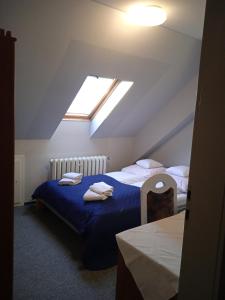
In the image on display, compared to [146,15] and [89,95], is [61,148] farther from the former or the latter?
[146,15]

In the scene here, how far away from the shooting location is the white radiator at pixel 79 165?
3711 mm

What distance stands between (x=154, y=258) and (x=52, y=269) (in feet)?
4.50

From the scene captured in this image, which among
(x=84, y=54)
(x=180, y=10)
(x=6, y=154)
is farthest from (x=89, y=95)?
(x=6, y=154)

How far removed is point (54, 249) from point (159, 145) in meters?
2.82

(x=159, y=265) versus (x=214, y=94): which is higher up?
(x=214, y=94)

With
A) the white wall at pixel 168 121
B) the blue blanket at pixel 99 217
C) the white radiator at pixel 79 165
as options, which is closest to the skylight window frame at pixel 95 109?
the white radiator at pixel 79 165

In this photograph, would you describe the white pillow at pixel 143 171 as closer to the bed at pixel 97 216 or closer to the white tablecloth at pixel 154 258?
the bed at pixel 97 216

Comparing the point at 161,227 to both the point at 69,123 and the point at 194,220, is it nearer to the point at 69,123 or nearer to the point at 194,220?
the point at 194,220

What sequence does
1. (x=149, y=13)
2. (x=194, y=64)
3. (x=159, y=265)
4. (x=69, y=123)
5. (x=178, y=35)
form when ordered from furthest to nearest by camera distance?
(x=69, y=123) → (x=194, y=64) → (x=178, y=35) → (x=149, y=13) → (x=159, y=265)

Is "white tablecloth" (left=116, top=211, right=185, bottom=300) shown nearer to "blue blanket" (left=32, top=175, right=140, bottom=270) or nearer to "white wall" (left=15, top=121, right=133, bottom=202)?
"blue blanket" (left=32, top=175, right=140, bottom=270)

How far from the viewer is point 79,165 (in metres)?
3.95

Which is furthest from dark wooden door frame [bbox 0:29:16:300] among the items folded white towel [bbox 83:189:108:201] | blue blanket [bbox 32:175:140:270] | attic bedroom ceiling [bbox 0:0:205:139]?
folded white towel [bbox 83:189:108:201]

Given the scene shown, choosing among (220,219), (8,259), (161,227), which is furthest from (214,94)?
(8,259)

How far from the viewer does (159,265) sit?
116 cm
